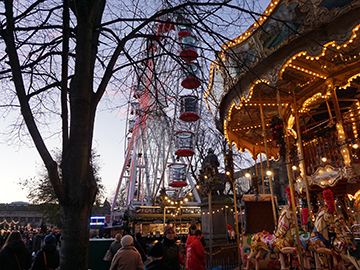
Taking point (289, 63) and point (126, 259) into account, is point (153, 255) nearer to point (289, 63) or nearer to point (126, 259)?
point (126, 259)

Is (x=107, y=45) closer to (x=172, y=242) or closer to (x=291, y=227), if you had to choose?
(x=172, y=242)

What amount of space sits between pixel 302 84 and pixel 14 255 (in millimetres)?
8727

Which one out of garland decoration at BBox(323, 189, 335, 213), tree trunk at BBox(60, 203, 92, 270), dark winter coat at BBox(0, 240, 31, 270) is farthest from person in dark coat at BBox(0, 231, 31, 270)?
garland decoration at BBox(323, 189, 335, 213)

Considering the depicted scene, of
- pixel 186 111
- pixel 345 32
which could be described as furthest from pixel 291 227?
pixel 186 111

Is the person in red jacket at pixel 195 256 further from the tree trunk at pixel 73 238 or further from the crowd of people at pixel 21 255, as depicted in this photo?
the tree trunk at pixel 73 238

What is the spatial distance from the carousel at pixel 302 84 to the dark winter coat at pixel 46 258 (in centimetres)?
343

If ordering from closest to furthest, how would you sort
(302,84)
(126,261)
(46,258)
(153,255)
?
(126,261) → (46,258) → (153,255) → (302,84)

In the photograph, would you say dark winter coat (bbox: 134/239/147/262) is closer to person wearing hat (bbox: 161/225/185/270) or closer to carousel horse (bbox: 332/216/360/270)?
person wearing hat (bbox: 161/225/185/270)

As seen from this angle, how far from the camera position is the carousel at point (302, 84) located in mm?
5082

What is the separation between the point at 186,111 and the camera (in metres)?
21.5

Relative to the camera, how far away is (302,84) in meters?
8.84

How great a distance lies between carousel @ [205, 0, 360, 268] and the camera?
200 inches

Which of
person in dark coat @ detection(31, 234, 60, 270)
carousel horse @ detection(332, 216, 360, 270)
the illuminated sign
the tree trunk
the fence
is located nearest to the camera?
the tree trunk

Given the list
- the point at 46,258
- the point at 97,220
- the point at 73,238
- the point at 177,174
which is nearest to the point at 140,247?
the point at 46,258
